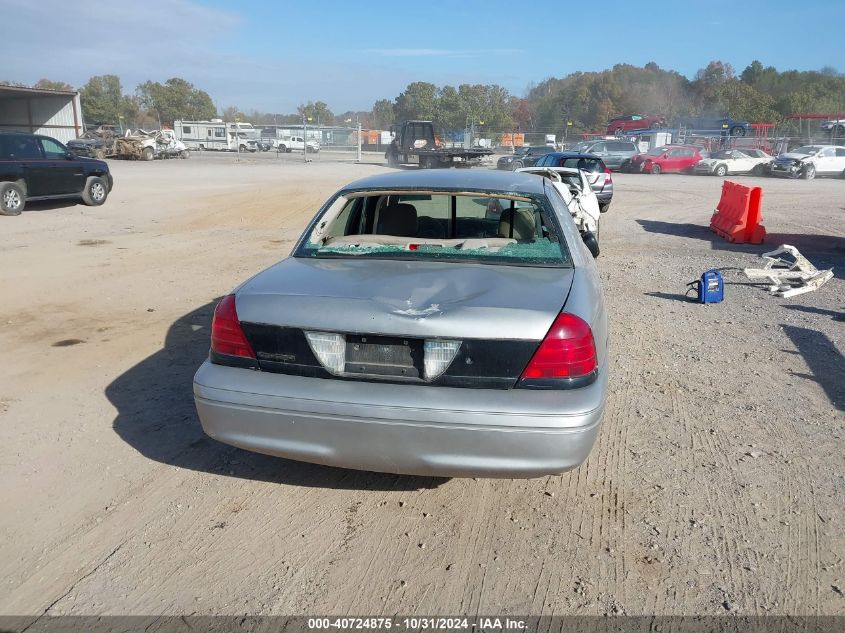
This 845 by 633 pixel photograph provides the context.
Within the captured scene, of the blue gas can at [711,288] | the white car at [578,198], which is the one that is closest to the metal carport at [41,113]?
the white car at [578,198]

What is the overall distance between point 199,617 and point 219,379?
3.31 feet

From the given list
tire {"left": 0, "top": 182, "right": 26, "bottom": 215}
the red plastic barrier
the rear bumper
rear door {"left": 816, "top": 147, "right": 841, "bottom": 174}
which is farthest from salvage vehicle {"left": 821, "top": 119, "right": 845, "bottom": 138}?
the rear bumper

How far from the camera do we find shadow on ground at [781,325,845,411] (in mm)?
4847

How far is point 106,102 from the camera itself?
291 ft

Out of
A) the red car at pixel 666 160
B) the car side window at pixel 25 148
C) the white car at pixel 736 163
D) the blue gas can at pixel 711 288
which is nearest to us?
the blue gas can at pixel 711 288

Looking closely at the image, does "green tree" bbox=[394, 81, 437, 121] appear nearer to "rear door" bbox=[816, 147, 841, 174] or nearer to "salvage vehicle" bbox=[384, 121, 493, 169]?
"salvage vehicle" bbox=[384, 121, 493, 169]

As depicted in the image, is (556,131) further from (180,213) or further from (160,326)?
(160,326)

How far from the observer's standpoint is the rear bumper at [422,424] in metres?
2.80

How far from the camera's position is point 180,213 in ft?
50.4

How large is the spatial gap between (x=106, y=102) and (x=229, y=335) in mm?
98653

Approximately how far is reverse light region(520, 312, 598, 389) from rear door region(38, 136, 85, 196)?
50.5 feet

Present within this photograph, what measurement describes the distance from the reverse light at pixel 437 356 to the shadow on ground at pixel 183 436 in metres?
0.90

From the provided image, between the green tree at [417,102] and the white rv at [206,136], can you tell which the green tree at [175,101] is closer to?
the green tree at [417,102]

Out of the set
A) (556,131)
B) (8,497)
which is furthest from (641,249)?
(556,131)
